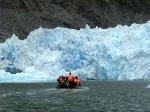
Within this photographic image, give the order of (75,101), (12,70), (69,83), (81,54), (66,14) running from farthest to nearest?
(66,14) → (12,70) → (81,54) → (69,83) → (75,101)

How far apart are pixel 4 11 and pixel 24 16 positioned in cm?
272

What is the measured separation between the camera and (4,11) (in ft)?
258

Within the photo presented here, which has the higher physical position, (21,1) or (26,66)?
(21,1)

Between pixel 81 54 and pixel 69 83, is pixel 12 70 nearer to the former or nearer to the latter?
pixel 81 54

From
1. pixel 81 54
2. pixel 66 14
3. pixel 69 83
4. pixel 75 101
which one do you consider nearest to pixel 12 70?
pixel 81 54

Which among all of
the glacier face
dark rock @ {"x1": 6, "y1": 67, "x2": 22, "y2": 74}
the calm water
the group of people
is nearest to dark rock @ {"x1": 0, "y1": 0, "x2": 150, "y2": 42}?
the glacier face

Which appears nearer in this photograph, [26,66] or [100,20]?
[26,66]

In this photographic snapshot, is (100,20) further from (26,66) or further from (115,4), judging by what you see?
(26,66)

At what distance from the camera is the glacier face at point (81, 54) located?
166 ft

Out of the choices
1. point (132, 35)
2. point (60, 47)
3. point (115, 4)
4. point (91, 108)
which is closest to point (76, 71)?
point (60, 47)

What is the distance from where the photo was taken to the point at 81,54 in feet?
172

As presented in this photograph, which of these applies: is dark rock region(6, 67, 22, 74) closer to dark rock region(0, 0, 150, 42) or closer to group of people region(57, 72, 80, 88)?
group of people region(57, 72, 80, 88)

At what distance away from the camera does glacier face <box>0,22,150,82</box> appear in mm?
50719

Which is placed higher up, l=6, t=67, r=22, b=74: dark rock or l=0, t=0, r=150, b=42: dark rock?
l=0, t=0, r=150, b=42: dark rock
